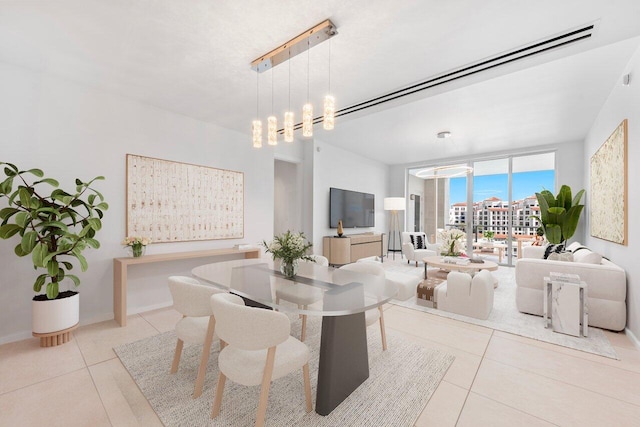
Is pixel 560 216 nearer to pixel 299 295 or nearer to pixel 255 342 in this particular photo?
pixel 299 295

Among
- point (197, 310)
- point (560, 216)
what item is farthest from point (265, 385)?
point (560, 216)

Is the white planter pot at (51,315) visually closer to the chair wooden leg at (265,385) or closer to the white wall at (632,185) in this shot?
the chair wooden leg at (265,385)

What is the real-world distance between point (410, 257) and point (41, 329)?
6.25 meters

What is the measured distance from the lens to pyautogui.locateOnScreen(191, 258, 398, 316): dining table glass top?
163 centimetres

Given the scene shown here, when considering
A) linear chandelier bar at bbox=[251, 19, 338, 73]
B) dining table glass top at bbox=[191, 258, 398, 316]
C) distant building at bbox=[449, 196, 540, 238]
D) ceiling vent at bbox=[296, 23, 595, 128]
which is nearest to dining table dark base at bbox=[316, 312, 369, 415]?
dining table glass top at bbox=[191, 258, 398, 316]

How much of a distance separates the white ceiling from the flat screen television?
262 cm

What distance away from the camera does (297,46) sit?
88.5 inches

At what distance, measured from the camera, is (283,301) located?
190cm

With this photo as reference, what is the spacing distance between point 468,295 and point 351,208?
3810 mm

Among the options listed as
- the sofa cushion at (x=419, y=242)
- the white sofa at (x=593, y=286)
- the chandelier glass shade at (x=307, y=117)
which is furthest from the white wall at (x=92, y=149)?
the sofa cushion at (x=419, y=242)

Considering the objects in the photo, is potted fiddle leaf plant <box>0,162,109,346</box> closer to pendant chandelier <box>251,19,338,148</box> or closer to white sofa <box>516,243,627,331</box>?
pendant chandelier <box>251,19,338,148</box>

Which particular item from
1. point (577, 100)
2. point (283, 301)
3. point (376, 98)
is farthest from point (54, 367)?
point (577, 100)

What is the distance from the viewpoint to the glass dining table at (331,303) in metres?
1.65

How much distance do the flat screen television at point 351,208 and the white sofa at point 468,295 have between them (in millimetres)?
3165
